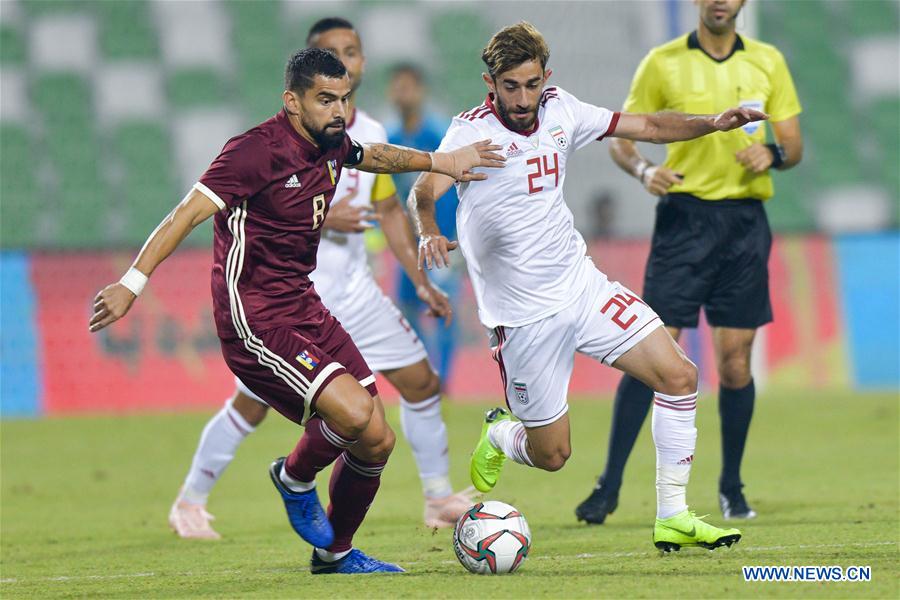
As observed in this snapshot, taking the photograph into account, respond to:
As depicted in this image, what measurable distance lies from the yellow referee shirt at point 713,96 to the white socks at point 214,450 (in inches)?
104

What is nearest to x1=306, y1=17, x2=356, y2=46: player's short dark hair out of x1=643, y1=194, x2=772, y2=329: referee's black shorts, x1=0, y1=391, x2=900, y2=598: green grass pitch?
x1=643, y1=194, x2=772, y2=329: referee's black shorts

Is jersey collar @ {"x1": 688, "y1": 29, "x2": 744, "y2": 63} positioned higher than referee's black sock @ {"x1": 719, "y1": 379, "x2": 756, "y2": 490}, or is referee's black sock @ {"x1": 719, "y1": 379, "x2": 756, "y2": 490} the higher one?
jersey collar @ {"x1": 688, "y1": 29, "x2": 744, "y2": 63}

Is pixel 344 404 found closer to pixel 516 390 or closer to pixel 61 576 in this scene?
pixel 516 390

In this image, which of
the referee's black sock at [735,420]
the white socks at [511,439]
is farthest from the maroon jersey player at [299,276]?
the referee's black sock at [735,420]

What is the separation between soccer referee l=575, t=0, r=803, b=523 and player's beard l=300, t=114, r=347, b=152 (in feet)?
6.81

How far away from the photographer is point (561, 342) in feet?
20.0

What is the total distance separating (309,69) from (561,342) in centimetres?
164

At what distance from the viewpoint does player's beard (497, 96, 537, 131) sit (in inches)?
236

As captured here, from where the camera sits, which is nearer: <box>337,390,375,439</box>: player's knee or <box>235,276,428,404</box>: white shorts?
<box>337,390,375,439</box>: player's knee

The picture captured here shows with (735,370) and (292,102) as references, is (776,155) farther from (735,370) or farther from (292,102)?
(292,102)

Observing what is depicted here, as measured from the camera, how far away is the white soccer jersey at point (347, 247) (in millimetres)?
7344

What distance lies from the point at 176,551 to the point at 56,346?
688 cm

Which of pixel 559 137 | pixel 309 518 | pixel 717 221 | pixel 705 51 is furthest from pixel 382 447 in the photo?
pixel 705 51

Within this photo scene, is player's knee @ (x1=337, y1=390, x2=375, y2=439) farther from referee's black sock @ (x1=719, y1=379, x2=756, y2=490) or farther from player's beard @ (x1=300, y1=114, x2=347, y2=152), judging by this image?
referee's black sock @ (x1=719, y1=379, x2=756, y2=490)
